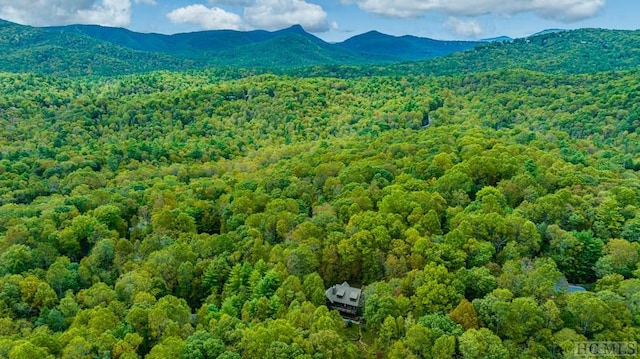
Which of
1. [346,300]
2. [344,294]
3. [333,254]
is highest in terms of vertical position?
[333,254]

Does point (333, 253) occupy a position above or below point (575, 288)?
above

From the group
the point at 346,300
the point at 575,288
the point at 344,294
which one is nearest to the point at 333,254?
the point at 344,294

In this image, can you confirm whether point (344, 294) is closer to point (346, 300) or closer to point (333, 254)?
point (346, 300)

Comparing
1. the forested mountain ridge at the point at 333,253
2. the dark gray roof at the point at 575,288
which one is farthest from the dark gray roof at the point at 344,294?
the dark gray roof at the point at 575,288

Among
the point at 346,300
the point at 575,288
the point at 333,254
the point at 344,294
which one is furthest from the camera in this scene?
the point at 333,254

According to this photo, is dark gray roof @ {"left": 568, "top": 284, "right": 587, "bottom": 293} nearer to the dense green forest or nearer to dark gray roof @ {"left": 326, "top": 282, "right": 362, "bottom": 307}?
the dense green forest

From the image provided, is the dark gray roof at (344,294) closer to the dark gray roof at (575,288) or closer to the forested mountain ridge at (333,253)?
the forested mountain ridge at (333,253)

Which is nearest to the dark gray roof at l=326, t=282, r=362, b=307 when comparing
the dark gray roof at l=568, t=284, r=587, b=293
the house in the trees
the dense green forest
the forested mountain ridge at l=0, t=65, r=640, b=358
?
the house in the trees

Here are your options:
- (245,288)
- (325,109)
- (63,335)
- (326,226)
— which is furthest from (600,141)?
(63,335)
